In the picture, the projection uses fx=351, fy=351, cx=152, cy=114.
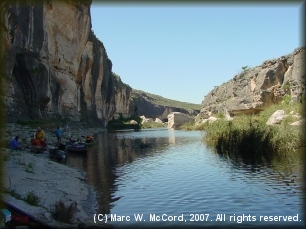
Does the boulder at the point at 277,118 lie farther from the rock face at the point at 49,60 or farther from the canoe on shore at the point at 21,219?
the canoe on shore at the point at 21,219

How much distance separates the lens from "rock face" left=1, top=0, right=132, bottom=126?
87.0 feet

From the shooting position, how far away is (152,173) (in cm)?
1408

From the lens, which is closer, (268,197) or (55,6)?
(268,197)

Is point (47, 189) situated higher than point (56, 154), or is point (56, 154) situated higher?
point (56, 154)

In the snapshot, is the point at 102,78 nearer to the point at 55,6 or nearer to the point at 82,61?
the point at 82,61

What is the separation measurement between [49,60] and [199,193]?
28.6m

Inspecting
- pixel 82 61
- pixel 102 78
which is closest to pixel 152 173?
pixel 82 61

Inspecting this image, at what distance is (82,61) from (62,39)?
10.4 metres

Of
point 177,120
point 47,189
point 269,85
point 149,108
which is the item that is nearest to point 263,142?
point 47,189

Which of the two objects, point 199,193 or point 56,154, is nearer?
point 199,193

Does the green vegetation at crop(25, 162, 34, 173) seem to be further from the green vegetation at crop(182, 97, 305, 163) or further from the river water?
the green vegetation at crop(182, 97, 305, 163)

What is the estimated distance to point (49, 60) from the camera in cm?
3519

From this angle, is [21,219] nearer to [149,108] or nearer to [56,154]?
[56,154]

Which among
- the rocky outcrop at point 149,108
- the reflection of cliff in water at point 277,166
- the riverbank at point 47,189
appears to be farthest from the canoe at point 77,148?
the rocky outcrop at point 149,108
